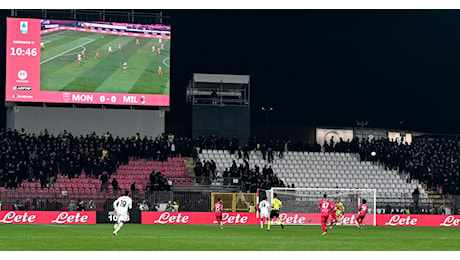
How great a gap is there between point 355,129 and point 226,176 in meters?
27.5

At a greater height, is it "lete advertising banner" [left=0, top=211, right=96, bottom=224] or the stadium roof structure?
the stadium roof structure

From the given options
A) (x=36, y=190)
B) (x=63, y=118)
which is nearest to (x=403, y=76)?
(x=63, y=118)

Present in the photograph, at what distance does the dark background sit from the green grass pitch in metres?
13.8

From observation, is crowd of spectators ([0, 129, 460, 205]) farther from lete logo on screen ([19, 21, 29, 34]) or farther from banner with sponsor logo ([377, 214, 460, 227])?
banner with sponsor logo ([377, 214, 460, 227])

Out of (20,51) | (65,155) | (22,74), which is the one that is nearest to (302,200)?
(65,155)

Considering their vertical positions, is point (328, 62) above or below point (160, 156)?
above

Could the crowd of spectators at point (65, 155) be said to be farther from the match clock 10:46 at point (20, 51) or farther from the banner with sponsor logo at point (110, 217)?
the match clock 10:46 at point (20, 51)

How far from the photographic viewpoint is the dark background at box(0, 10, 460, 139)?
68938 mm

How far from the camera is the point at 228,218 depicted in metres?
45.0

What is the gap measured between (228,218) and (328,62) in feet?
101

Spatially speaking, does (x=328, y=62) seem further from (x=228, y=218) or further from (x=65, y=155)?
(x=228, y=218)

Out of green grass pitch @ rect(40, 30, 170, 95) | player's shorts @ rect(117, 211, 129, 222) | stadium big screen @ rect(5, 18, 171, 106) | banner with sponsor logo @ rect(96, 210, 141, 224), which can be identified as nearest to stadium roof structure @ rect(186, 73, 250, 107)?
green grass pitch @ rect(40, 30, 170, 95)

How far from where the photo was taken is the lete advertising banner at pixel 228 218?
4353cm

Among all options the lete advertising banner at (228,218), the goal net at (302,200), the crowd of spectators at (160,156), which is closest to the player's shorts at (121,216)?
the lete advertising banner at (228,218)
